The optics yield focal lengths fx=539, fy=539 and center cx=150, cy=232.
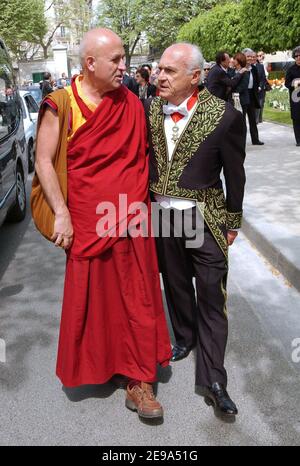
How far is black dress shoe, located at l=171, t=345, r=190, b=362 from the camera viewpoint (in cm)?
341

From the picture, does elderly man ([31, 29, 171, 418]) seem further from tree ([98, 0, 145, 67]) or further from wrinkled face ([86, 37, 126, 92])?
tree ([98, 0, 145, 67])

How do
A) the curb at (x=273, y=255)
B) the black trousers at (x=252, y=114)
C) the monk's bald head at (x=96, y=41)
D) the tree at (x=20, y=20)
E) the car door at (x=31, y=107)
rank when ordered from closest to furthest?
the monk's bald head at (x=96, y=41) → the curb at (x=273, y=255) → the black trousers at (x=252, y=114) → the car door at (x=31, y=107) → the tree at (x=20, y=20)

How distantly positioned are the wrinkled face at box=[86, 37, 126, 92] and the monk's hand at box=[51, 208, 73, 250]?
2.12 feet

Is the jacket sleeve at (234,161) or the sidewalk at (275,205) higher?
the jacket sleeve at (234,161)

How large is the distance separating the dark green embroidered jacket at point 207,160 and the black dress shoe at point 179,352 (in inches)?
34.3

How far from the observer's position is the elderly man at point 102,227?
2564 mm

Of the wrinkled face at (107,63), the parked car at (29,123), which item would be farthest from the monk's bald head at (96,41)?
the parked car at (29,123)

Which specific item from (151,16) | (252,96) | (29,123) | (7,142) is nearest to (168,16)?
(151,16)

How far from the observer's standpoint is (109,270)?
2.80 meters

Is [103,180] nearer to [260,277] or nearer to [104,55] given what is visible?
[104,55]

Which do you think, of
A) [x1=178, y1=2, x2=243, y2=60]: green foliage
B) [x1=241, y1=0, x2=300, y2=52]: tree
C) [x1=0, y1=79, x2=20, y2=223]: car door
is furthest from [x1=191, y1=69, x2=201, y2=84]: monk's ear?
[x1=178, y1=2, x2=243, y2=60]: green foliage

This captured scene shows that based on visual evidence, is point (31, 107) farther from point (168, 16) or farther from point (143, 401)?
point (168, 16)

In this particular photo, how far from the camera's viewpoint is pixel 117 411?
2896 mm

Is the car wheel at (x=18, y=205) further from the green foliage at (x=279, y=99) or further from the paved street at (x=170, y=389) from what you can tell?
the green foliage at (x=279, y=99)
